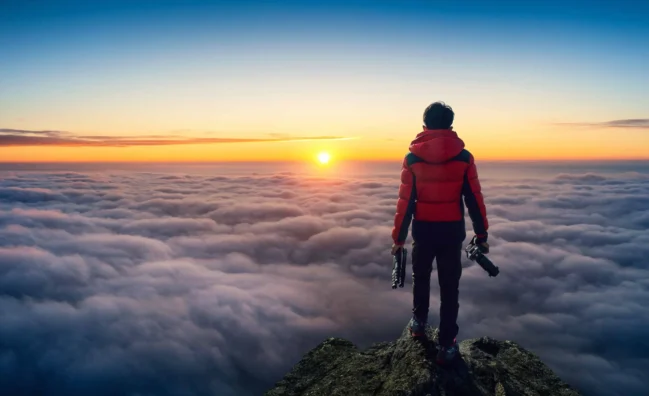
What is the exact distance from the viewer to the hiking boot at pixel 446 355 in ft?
16.8

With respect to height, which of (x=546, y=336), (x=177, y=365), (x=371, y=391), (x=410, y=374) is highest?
(x=410, y=374)

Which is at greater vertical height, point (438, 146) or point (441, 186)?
point (438, 146)

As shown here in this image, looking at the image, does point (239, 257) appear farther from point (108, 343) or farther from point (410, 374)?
point (410, 374)

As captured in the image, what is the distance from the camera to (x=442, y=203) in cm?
514

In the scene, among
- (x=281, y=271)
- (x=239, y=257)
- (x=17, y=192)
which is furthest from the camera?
(x=17, y=192)

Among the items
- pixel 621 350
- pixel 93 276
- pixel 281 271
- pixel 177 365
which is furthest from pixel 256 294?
pixel 621 350

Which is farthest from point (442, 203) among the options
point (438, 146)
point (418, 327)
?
point (418, 327)

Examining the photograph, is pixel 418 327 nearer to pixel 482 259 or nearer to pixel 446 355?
pixel 446 355

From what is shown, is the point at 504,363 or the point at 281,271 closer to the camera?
the point at 504,363

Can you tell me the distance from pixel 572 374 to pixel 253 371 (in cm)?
4764

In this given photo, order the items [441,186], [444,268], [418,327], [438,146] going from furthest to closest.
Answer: [418,327], [444,268], [441,186], [438,146]

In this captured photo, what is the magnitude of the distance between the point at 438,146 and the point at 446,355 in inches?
116

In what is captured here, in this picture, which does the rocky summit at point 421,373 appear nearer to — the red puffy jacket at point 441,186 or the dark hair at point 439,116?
the red puffy jacket at point 441,186

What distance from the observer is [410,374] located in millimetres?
5113
